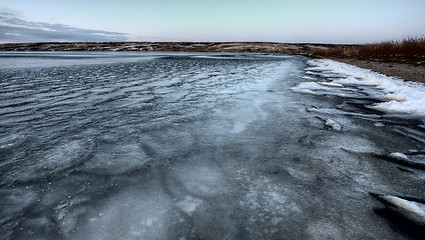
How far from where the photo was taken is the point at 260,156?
209 cm

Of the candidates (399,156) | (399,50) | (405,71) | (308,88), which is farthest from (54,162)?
(399,50)

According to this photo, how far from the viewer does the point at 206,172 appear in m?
1.84

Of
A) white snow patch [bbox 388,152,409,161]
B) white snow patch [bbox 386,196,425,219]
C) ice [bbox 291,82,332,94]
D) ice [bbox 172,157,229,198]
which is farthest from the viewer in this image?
ice [bbox 291,82,332,94]

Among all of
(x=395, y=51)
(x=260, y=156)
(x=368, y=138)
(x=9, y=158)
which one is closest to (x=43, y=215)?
(x=9, y=158)

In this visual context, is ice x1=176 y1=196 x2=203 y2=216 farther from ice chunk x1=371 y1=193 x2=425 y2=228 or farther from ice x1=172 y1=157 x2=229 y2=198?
ice chunk x1=371 y1=193 x2=425 y2=228

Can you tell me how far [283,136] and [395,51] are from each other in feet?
54.1

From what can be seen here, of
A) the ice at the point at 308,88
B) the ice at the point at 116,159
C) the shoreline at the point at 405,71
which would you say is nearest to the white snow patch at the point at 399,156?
the ice at the point at 116,159

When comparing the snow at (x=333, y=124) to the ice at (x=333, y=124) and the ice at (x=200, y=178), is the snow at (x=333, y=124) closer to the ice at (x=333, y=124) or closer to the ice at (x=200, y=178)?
the ice at (x=333, y=124)

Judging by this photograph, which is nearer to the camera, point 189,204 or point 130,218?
point 130,218

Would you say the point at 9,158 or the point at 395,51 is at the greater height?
the point at 395,51

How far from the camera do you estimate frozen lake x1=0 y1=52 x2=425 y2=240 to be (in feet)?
4.14

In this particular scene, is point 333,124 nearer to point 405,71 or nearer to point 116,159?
point 116,159

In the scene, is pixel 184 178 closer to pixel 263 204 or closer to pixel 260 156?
pixel 263 204

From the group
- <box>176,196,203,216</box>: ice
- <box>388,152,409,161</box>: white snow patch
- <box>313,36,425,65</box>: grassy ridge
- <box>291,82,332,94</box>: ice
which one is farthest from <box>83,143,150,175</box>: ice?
<box>313,36,425,65</box>: grassy ridge
